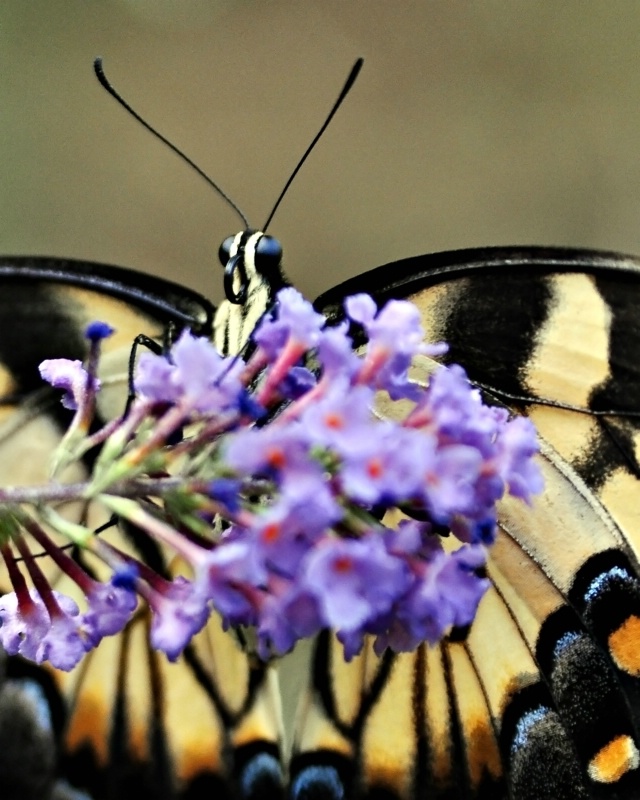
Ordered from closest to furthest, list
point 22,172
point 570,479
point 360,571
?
1. point 360,571
2. point 570,479
3. point 22,172

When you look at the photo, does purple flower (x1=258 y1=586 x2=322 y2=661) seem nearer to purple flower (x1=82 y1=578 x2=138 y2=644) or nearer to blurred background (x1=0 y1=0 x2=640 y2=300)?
purple flower (x1=82 y1=578 x2=138 y2=644)

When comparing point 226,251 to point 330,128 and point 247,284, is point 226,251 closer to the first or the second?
point 247,284

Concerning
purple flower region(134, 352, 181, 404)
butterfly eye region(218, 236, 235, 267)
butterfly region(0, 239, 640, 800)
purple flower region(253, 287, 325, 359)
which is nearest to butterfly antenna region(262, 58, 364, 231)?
butterfly eye region(218, 236, 235, 267)

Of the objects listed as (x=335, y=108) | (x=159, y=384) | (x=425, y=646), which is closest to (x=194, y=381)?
(x=159, y=384)

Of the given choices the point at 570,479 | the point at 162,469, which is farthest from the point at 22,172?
the point at 162,469

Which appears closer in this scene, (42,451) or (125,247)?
(42,451)

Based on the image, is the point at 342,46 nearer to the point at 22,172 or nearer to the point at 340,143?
the point at 340,143

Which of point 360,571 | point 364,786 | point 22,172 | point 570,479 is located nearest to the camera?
point 360,571
